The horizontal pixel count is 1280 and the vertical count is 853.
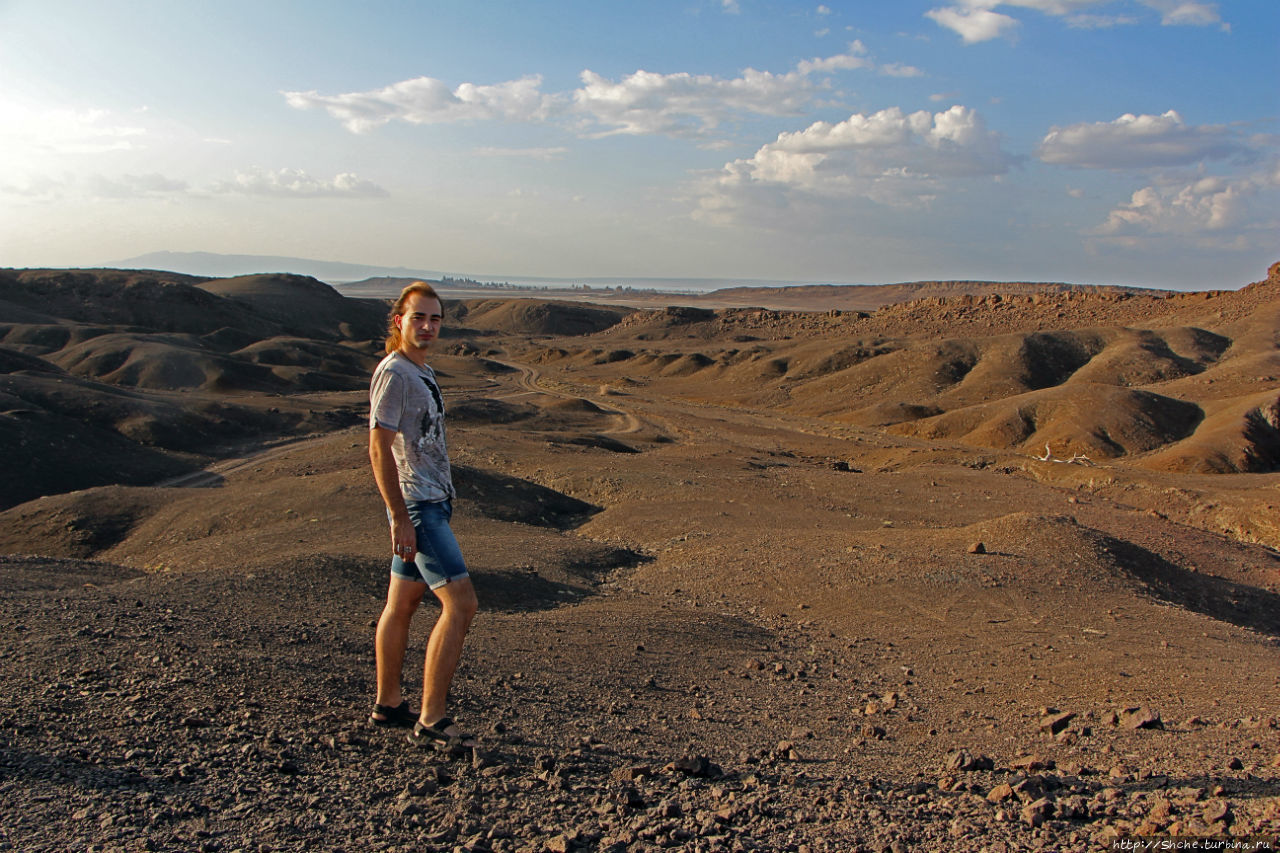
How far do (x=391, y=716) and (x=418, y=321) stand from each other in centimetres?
214

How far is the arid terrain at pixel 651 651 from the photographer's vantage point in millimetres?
3770

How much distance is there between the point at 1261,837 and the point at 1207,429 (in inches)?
1315

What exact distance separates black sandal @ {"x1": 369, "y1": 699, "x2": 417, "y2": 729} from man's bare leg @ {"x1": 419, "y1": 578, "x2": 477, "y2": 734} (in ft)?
0.73

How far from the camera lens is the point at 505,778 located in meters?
4.17

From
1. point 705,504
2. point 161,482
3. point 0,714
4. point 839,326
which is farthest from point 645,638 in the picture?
point 839,326

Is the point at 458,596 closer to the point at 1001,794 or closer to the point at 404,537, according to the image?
the point at 404,537

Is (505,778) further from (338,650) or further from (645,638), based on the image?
(645,638)

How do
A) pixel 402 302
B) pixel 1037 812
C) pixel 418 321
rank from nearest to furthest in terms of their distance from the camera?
1. pixel 1037 812
2. pixel 418 321
3. pixel 402 302

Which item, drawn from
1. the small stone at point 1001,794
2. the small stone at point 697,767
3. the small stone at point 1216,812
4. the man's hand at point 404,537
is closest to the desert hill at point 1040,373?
the small stone at point 1216,812

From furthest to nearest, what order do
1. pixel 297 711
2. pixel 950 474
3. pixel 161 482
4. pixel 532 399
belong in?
pixel 532 399 → pixel 161 482 → pixel 950 474 → pixel 297 711

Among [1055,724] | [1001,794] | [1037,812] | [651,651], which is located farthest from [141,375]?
[1037,812]

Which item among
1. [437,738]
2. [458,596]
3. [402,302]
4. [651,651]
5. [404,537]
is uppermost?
[402,302]

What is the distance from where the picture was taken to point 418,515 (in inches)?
173

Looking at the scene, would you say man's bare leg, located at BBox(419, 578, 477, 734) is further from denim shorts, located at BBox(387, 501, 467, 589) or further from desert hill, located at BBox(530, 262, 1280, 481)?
desert hill, located at BBox(530, 262, 1280, 481)
